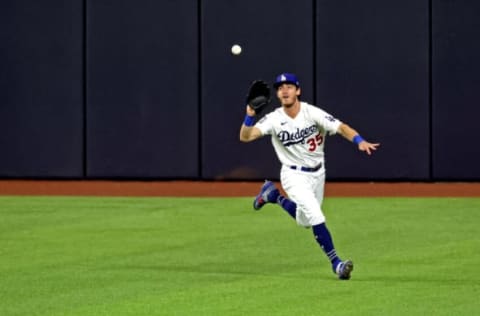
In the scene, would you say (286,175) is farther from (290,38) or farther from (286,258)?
(290,38)

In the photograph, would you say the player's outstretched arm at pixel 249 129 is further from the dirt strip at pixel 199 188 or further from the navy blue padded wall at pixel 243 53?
the navy blue padded wall at pixel 243 53

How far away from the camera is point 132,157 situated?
23.4 metres

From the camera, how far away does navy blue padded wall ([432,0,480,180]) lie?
2247cm

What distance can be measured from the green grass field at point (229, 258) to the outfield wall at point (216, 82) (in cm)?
247

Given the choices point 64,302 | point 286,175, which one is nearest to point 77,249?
point 286,175

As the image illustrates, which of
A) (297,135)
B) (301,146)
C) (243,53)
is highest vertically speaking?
(243,53)

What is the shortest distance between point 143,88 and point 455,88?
5.26 metres

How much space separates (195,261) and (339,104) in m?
9.88

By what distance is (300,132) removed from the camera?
40.9 ft

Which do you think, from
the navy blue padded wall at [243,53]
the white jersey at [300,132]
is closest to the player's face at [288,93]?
the white jersey at [300,132]

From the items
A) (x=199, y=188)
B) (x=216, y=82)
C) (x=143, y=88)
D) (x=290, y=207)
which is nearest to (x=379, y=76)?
(x=216, y=82)

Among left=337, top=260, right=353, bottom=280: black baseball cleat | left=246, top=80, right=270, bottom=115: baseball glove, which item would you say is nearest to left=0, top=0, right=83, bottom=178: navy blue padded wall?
left=246, top=80, right=270, bottom=115: baseball glove

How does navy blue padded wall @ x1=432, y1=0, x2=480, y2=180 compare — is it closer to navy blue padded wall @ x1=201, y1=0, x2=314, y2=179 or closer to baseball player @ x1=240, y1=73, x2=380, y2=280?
navy blue padded wall @ x1=201, y1=0, x2=314, y2=179

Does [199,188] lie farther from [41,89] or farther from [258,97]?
[258,97]
